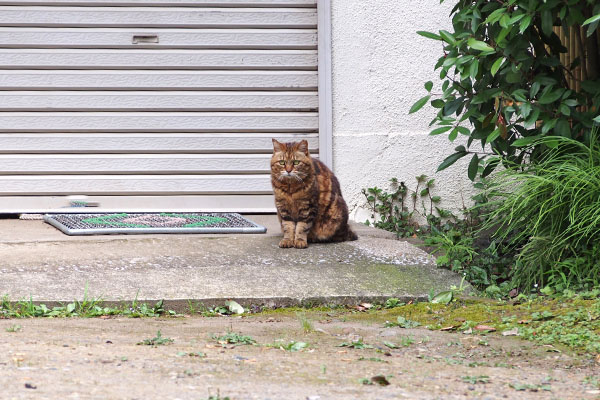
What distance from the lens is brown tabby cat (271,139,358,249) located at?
17.8 feet

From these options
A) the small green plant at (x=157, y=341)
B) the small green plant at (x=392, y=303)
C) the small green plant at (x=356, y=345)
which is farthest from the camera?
the small green plant at (x=392, y=303)

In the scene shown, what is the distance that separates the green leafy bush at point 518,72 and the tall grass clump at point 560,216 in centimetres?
16

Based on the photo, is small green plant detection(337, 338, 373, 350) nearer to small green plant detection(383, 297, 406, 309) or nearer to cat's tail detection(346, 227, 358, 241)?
small green plant detection(383, 297, 406, 309)

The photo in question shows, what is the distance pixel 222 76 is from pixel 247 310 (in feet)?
11.0

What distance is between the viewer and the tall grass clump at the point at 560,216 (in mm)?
4449

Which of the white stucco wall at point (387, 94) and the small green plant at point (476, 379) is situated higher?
the white stucco wall at point (387, 94)

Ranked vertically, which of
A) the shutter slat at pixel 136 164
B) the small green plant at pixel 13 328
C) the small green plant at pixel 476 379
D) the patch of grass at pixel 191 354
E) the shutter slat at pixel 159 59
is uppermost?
the shutter slat at pixel 159 59

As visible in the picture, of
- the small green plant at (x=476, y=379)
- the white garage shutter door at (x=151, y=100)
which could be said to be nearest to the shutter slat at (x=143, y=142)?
the white garage shutter door at (x=151, y=100)

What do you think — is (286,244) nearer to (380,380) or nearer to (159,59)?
(380,380)

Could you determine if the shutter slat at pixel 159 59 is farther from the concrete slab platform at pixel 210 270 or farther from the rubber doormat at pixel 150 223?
the concrete slab platform at pixel 210 270

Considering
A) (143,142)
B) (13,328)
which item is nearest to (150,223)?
(143,142)

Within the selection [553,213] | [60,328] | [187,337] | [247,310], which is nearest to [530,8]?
[553,213]

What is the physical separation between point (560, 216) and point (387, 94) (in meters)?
2.68

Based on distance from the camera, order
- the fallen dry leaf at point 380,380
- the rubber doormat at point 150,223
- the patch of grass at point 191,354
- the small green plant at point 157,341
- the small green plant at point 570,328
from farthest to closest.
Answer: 1. the rubber doormat at point 150,223
2. the small green plant at point 570,328
3. the small green plant at point 157,341
4. the patch of grass at point 191,354
5. the fallen dry leaf at point 380,380
